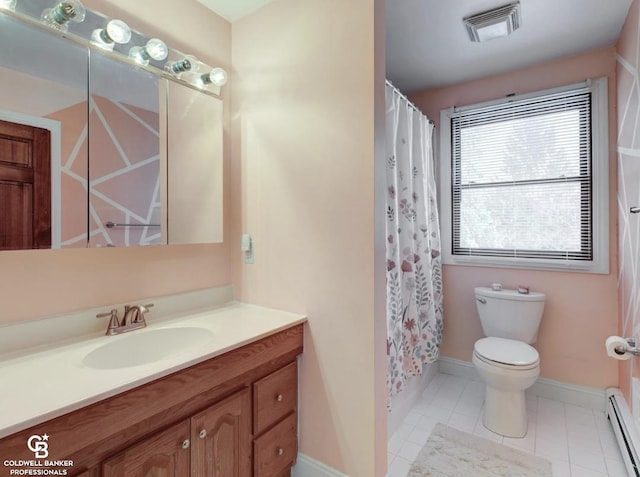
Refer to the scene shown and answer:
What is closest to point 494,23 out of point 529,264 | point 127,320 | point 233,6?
point 233,6

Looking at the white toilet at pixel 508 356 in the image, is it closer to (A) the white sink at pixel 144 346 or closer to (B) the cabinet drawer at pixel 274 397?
(B) the cabinet drawer at pixel 274 397

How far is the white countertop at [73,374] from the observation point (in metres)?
0.77

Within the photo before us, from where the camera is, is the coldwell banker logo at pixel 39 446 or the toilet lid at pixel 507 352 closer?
the coldwell banker logo at pixel 39 446

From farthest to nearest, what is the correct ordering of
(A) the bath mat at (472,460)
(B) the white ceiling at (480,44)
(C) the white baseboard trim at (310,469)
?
(B) the white ceiling at (480,44), (A) the bath mat at (472,460), (C) the white baseboard trim at (310,469)

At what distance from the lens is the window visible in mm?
2115

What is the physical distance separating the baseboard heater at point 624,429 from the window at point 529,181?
31.1 inches

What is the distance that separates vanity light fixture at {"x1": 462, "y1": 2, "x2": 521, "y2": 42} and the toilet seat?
1922 mm

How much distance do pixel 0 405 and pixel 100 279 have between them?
611 millimetres

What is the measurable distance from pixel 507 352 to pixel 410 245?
0.88m

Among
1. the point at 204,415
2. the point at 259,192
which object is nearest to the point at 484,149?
the point at 259,192

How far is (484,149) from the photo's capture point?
249 centimetres

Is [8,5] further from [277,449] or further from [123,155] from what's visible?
[277,449]

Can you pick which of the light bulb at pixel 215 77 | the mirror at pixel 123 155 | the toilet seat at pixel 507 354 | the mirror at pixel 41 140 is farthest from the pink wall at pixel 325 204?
the toilet seat at pixel 507 354

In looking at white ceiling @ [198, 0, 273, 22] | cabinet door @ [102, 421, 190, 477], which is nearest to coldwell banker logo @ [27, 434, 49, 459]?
cabinet door @ [102, 421, 190, 477]
